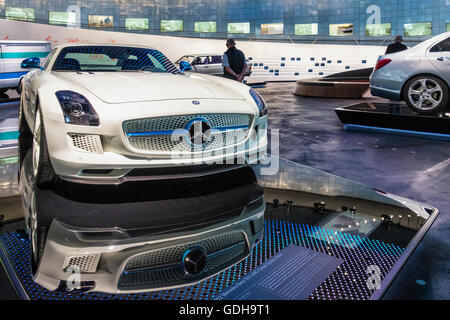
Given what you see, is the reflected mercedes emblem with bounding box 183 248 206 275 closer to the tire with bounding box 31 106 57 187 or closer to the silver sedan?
the tire with bounding box 31 106 57 187

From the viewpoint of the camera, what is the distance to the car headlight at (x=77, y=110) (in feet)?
7.51

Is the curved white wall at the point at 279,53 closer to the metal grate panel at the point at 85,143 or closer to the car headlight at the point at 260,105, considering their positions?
the car headlight at the point at 260,105

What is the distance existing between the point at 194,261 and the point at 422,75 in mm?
5048

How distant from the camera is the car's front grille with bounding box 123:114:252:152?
2.36m

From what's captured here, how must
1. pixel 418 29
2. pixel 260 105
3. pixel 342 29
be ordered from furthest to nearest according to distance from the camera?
pixel 342 29 → pixel 418 29 → pixel 260 105

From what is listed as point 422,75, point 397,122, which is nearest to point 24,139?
point 397,122

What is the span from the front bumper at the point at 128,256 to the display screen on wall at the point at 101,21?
27.5m

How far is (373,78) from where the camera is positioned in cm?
598

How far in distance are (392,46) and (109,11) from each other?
904 inches

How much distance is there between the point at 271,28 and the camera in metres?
28.2

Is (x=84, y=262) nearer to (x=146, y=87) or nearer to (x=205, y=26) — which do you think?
(x=146, y=87)

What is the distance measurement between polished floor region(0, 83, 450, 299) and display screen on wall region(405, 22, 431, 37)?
74.1 feet

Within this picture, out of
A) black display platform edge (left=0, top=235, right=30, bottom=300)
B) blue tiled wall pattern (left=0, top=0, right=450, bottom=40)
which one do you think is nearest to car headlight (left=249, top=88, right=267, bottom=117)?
black display platform edge (left=0, top=235, right=30, bottom=300)
